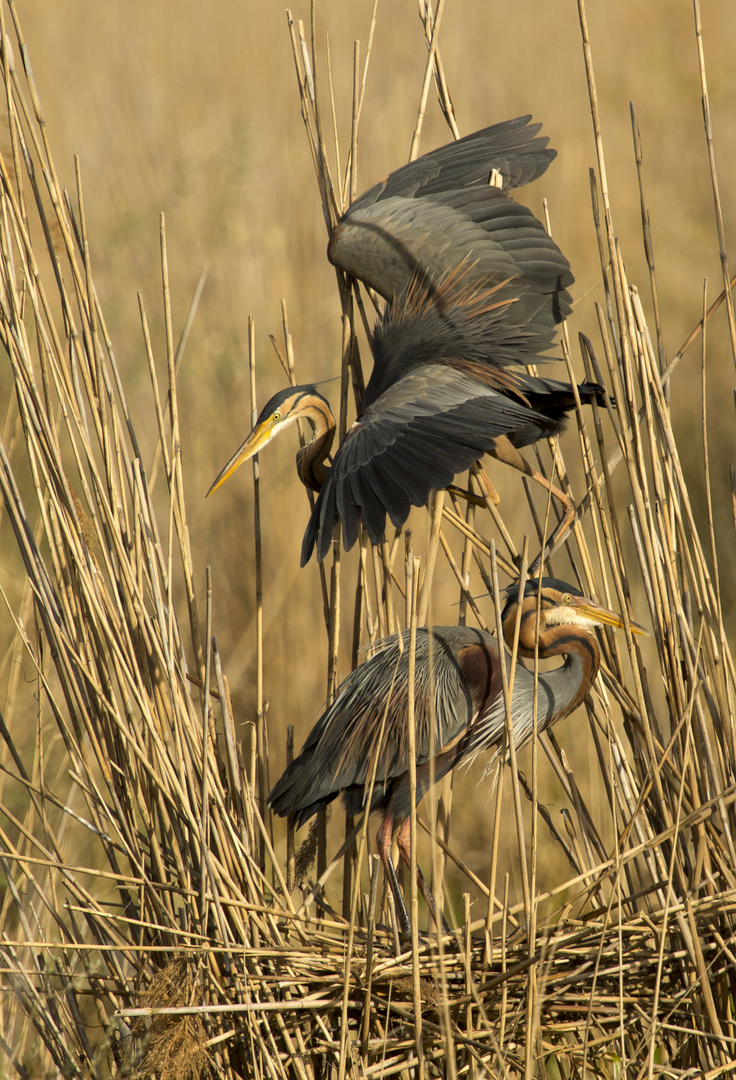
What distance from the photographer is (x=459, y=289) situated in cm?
239

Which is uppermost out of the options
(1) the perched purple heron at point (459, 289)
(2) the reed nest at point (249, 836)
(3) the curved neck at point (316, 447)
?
(1) the perched purple heron at point (459, 289)

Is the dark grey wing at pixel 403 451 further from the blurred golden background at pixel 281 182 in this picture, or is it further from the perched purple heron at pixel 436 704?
the blurred golden background at pixel 281 182

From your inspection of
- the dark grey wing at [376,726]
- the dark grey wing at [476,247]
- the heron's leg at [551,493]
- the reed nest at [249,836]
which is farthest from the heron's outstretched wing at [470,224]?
the dark grey wing at [376,726]

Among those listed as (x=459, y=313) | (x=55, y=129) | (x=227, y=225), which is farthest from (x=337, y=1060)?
(x=55, y=129)

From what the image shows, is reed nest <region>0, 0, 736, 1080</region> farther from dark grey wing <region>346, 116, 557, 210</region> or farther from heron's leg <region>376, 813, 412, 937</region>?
dark grey wing <region>346, 116, 557, 210</region>

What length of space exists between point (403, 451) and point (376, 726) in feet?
1.98

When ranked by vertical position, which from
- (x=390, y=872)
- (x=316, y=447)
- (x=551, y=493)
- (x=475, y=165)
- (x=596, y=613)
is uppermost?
(x=475, y=165)

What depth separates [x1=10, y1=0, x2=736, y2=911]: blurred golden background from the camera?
12.4 ft

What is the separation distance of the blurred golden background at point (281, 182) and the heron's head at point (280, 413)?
1.28 m

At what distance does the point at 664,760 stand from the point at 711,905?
23cm

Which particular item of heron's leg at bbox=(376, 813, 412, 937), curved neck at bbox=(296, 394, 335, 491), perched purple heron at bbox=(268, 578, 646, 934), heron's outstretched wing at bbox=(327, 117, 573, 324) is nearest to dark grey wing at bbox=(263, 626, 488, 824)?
perched purple heron at bbox=(268, 578, 646, 934)

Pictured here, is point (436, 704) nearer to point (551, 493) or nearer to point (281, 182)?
point (551, 493)

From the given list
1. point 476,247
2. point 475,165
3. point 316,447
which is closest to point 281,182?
point 475,165

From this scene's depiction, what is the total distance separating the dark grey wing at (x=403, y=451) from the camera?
179 cm
